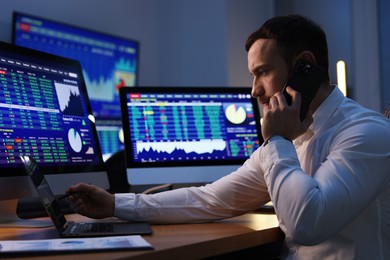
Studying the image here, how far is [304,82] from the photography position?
136 cm

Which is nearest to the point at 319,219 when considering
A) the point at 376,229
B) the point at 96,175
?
the point at 376,229

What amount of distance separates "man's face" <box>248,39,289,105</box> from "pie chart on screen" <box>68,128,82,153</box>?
1.89 ft

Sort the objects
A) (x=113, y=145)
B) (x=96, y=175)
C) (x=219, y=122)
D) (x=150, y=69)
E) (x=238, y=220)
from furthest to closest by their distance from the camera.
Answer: (x=150, y=69) < (x=113, y=145) < (x=219, y=122) < (x=96, y=175) < (x=238, y=220)

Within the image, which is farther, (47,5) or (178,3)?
(178,3)

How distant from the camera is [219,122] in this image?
213 cm

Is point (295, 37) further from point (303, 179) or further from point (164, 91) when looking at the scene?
point (164, 91)

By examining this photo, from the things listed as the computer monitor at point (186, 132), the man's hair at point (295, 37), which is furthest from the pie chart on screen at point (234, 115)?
the man's hair at point (295, 37)

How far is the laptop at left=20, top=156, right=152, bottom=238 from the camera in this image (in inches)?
47.5

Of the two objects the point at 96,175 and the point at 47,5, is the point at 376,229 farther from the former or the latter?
the point at 47,5

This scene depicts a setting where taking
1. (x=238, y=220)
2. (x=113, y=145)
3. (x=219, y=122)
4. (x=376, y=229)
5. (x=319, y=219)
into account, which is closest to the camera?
(x=319, y=219)

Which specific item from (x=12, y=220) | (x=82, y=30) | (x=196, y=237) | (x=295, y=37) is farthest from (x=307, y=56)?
(x=82, y=30)

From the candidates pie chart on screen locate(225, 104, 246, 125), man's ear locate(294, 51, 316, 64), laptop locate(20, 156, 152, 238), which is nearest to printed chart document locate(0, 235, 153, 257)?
laptop locate(20, 156, 152, 238)

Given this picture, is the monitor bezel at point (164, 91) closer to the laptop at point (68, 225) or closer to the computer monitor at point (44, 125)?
the computer monitor at point (44, 125)

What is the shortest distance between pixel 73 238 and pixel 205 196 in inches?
19.8
